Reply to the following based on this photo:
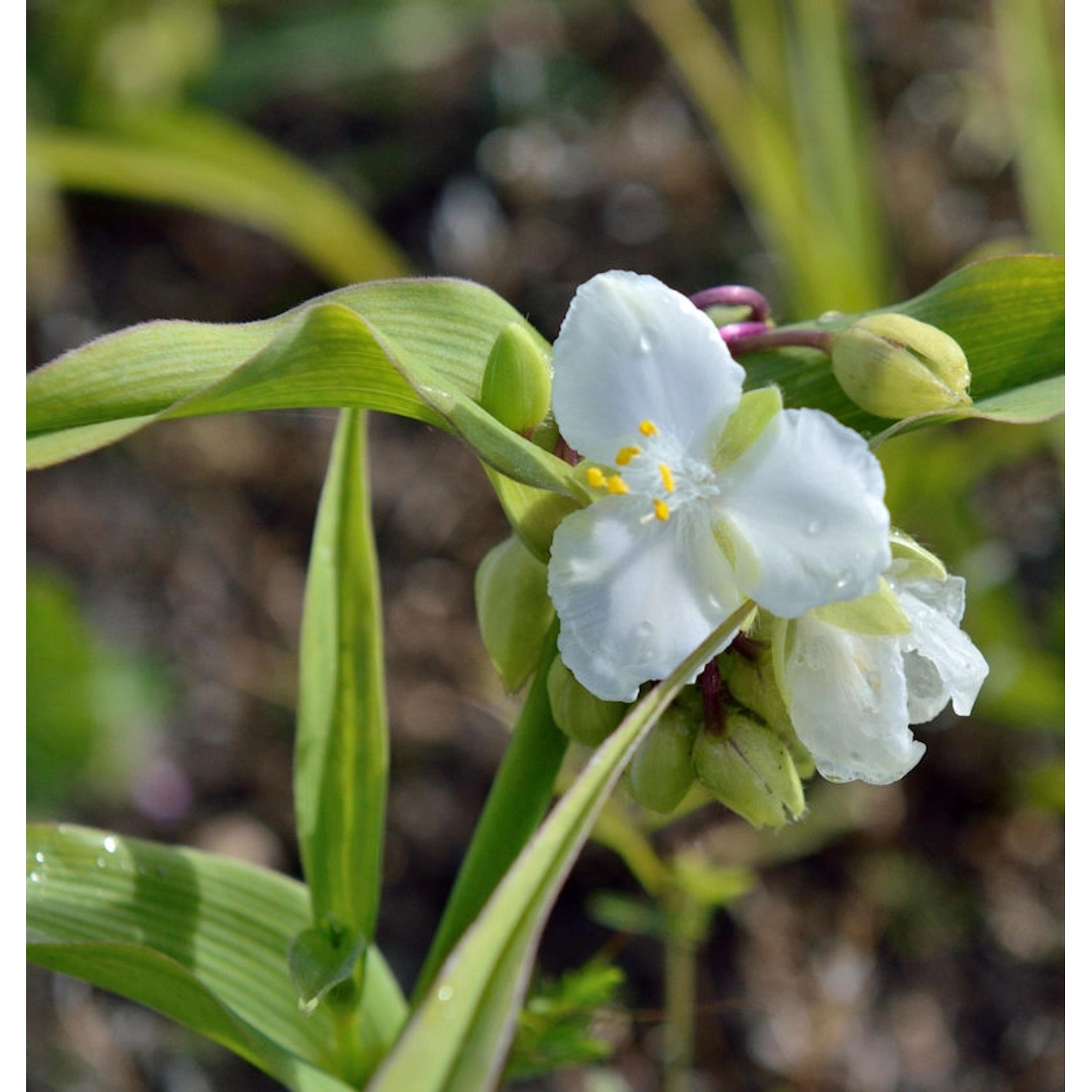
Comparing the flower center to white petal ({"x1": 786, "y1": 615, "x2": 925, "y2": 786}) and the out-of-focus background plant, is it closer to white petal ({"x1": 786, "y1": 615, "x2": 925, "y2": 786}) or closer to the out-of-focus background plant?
white petal ({"x1": 786, "y1": 615, "x2": 925, "y2": 786})

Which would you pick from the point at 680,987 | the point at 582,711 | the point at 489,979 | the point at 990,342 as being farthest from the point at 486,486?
the point at 489,979

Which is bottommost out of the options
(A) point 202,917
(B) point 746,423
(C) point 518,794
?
(A) point 202,917

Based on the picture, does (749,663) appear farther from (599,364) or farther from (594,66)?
(594,66)

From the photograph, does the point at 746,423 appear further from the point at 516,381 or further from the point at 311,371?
the point at 311,371

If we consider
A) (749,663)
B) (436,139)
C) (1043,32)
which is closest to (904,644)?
(749,663)

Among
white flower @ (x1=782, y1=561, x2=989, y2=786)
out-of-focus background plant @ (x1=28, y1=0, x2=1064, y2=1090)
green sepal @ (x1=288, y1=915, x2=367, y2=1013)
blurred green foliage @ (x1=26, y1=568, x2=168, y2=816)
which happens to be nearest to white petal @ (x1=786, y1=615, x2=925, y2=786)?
white flower @ (x1=782, y1=561, x2=989, y2=786)

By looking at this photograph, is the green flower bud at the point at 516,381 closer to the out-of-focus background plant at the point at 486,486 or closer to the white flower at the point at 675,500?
the white flower at the point at 675,500

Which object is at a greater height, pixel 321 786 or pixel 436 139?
pixel 436 139
